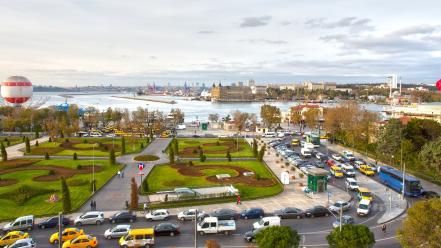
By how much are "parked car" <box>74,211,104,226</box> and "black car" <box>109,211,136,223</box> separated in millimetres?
818

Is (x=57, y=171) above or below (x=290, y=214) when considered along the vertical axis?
above

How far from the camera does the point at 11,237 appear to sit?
83.4ft

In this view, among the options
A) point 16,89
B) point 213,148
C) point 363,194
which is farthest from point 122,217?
point 16,89

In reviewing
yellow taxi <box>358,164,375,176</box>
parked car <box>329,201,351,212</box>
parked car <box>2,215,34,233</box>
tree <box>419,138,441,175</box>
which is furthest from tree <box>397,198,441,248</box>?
yellow taxi <box>358,164,375,176</box>

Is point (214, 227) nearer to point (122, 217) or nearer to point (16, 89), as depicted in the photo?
point (122, 217)

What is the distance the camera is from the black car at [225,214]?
99.1 feet

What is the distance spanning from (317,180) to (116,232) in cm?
2017

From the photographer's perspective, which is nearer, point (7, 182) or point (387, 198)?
point (387, 198)

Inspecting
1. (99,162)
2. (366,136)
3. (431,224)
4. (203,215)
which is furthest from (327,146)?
(431,224)

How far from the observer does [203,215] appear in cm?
3034

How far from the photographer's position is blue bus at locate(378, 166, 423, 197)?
37.2m

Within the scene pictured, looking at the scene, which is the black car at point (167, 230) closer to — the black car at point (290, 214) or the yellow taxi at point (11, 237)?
the black car at point (290, 214)

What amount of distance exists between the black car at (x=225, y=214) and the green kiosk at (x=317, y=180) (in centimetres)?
1055

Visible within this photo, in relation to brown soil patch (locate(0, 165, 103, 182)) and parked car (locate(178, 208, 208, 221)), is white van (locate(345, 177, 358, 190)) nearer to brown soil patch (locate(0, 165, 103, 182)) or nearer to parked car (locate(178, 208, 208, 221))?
parked car (locate(178, 208, 208, 221))
